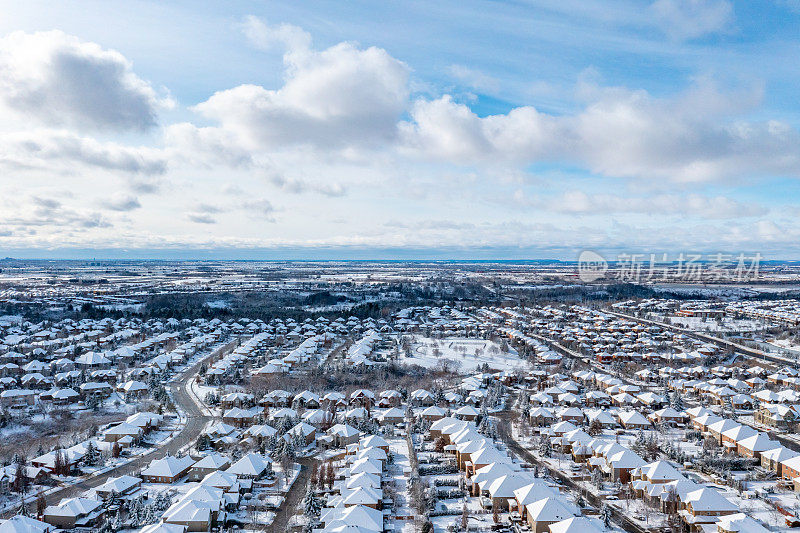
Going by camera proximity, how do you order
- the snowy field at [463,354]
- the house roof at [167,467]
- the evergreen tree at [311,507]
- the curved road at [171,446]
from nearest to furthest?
1. the evergreen tree at [311,507]
2. the curved road at [171,446]
3. the house roof at [167,467]
4. the snowy field at [463,354]

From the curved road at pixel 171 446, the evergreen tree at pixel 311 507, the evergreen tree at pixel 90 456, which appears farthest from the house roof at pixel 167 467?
the evergreen tree at pixel 311 507

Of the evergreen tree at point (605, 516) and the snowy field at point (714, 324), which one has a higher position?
the snowy field at point (714, 324)

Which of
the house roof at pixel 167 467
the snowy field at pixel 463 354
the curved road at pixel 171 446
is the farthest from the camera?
the snowy field at pixel 463 354

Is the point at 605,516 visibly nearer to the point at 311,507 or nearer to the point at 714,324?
the point at 311,507

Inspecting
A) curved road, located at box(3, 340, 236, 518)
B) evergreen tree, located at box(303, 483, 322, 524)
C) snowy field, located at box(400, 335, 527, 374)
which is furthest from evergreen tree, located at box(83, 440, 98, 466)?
snowy field, located at box(400, 335, 527, 374)

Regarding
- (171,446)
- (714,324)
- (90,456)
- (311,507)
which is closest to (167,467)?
(90,456)

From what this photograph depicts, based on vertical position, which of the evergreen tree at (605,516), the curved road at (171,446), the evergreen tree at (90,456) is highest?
the evergreen tree at (605,516)

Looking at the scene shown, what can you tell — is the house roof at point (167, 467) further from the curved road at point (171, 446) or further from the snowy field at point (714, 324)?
the snowy field at point (714, 324)

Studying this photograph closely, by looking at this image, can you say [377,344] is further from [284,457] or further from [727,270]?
[727,270]

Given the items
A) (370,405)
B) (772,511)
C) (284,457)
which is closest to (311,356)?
(370,405)
